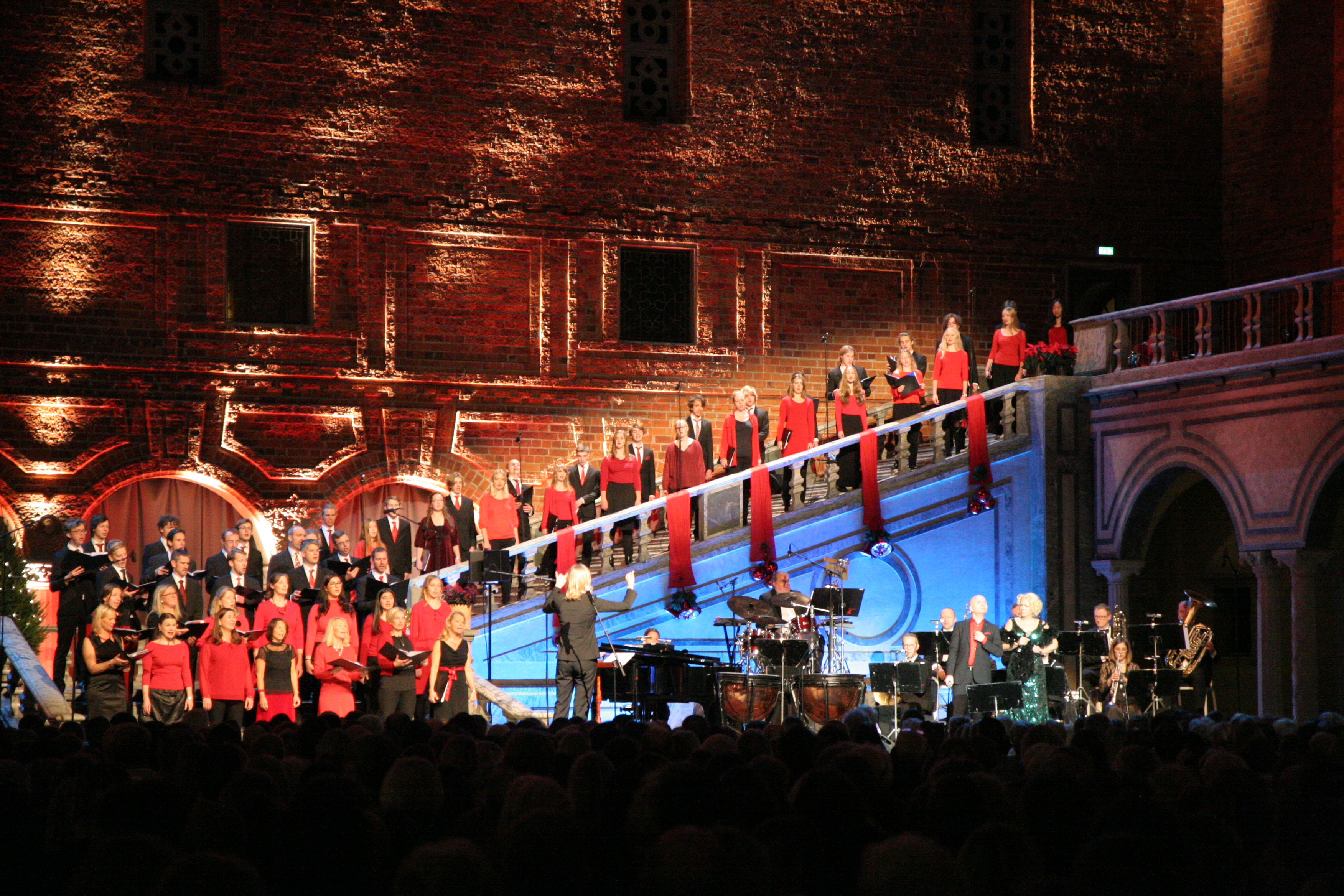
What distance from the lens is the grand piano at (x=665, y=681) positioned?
1391cm

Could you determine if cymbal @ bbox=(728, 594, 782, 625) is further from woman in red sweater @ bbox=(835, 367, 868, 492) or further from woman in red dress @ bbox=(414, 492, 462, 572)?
woman in red dress @ bbox=(414, 492, 462, 572)

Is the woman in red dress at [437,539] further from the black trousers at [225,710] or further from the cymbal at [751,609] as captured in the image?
the black trousers at [225,710]

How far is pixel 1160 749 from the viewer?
7.72m

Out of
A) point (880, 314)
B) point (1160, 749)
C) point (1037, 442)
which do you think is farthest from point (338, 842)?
point (880, 314)

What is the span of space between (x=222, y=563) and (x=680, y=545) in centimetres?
458

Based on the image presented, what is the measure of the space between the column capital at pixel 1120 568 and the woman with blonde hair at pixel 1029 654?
11.6ft

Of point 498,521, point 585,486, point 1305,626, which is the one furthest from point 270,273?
point 1305,626

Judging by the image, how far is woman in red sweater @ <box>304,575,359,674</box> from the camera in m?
13.5

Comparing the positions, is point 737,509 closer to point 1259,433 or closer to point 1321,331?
point 1259,433

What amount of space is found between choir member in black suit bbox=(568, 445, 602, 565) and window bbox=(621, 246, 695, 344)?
328cm

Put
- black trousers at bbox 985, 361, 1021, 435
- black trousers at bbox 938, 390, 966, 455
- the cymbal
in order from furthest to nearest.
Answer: black trousers at bbox 985, 361, 1021, 435, black trousers at bbox 938, 390, 966, 455, the cymbal

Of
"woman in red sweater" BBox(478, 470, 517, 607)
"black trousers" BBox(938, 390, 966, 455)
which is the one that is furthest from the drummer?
"black trousers" BBox(938, 390, 966, 455)

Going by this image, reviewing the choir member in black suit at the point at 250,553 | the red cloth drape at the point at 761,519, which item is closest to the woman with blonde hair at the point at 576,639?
the red cloth drape at the point at 761,519

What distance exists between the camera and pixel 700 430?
62.1 ft
